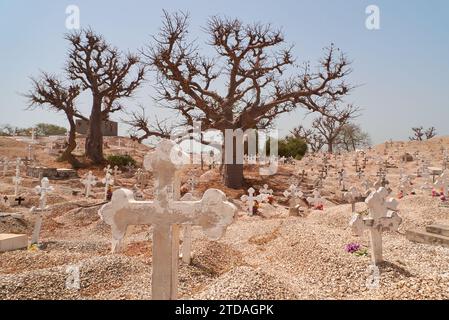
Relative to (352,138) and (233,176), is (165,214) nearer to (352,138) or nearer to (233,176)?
(233,176)

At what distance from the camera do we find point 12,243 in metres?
7.42

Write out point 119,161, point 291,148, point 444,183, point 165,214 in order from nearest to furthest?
point 165,214
point 444,183
point 119,161
point 291,148

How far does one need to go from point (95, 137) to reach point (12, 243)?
21019mm

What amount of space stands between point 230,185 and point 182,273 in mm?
13462

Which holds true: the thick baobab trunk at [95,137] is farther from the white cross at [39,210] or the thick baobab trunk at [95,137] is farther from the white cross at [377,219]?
the white cross at [377,219]

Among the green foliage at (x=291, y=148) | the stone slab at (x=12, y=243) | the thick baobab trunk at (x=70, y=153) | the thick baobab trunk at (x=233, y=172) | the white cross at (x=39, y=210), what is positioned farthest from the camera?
the green foliage at (x=291, y=148)

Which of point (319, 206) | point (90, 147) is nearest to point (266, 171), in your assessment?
point (319, 206)

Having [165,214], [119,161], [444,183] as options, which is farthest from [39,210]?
[119,161]

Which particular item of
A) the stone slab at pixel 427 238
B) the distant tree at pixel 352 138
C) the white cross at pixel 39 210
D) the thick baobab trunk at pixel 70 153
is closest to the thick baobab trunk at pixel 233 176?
the white cross at pixel 39 210

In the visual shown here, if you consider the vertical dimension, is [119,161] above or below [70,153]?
below

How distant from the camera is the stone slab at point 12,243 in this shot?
283 inches

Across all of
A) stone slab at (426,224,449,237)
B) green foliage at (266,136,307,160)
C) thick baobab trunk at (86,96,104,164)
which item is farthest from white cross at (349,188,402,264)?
green foliage at (266,136,307,160)

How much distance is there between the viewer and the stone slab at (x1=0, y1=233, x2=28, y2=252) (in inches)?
283

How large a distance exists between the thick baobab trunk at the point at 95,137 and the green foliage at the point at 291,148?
17.9m
